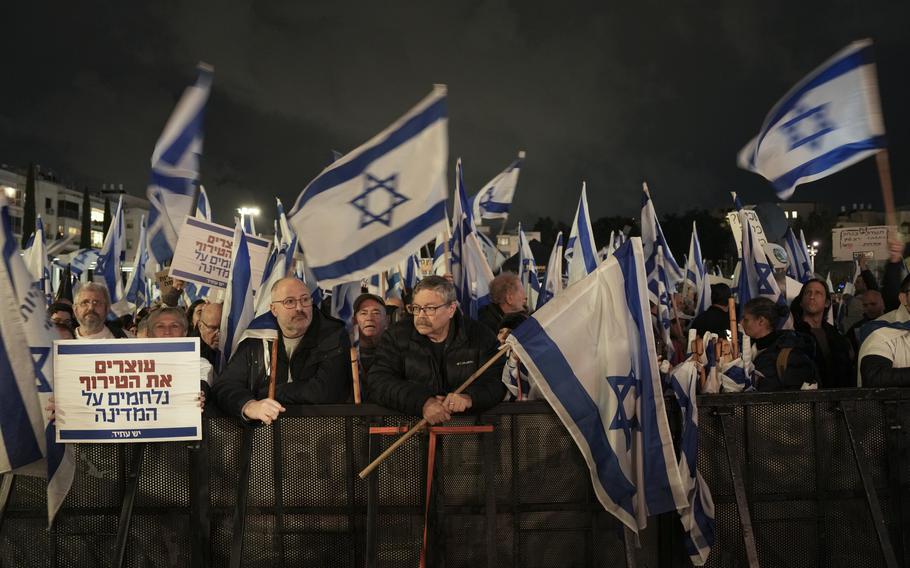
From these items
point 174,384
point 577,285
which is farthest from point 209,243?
point 577,285

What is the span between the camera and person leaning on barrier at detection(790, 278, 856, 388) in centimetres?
697

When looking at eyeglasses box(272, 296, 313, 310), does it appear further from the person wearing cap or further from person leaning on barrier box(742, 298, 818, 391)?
person leaning on barrier box(742, 298, 818, 391)

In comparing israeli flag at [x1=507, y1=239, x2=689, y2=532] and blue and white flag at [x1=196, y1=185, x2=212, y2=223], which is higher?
blue and white flag at [x1=196, y1=185, x2=212, y2=223]

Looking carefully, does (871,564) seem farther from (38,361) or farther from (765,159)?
(38,361)

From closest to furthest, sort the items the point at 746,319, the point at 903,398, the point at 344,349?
the point at 903,398, the point at 344,349, the point at 746,319

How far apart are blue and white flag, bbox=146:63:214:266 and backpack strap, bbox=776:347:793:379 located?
516 cm

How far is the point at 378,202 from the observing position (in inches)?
218

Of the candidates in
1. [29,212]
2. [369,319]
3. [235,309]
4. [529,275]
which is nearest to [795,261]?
[529,275]

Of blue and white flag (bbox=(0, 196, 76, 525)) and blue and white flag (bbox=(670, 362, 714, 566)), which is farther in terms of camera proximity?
blue and white flag (bbox=(670, 362, 714, 566))

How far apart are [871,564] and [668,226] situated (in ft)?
361

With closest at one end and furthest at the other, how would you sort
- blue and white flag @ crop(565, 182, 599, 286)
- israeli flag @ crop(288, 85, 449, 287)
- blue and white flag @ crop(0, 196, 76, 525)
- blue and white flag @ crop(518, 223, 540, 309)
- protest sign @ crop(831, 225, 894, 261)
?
blue and white flag @ crop(0, 196, 76, 525) < israeli flag @ crop(288, 85, 449, 287) < blue and white flag @ crop(565, 182, 599, 286) < protest sign @ crop(831, 225, 894, 261) < blue and white flag @ crop(518, 223, 540, 309)

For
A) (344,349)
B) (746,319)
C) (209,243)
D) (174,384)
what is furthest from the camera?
(209,243)

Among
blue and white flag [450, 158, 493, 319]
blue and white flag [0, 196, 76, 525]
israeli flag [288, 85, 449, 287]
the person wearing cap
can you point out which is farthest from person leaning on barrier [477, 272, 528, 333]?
blue and white flag [0, 196, 76, 525]

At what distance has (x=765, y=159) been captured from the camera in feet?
21.7
